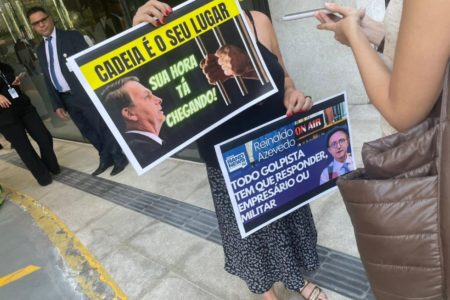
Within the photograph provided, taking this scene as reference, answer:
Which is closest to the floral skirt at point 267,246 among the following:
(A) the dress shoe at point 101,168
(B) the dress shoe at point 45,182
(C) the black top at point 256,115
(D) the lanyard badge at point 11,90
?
(C) the black top at point 256,115

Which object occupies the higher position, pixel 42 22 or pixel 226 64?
pixel 42 22

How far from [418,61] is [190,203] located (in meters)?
2.69

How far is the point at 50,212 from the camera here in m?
3.97

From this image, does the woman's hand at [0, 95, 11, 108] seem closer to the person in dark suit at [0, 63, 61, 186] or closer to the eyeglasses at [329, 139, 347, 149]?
the person in dark suit at [0, 63, 61, 186]

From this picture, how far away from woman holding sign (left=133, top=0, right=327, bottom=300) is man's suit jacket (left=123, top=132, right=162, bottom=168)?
0.29 m

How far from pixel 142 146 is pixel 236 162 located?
352mm

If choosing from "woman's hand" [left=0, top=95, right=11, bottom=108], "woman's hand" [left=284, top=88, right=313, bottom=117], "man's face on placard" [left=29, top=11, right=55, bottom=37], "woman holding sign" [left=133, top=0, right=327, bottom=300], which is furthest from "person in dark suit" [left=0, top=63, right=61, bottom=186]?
"woman's hand" [left=284, top=88, right=313, bottom=117]

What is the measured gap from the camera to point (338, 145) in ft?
4.87

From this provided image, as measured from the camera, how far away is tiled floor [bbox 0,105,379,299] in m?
2.31

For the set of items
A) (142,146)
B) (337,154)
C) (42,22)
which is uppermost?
(42,22)

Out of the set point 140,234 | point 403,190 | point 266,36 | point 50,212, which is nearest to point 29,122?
point 50,212

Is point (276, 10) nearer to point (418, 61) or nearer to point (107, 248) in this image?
point (107, 248)

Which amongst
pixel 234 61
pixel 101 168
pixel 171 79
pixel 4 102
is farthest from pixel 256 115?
pixel 4 102

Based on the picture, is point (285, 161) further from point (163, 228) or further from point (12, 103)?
point (12, 103)
